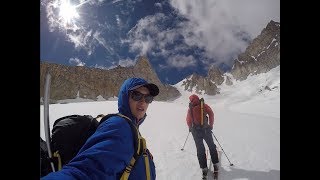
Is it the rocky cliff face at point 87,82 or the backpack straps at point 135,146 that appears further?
the rocky cliff face at point 87,82

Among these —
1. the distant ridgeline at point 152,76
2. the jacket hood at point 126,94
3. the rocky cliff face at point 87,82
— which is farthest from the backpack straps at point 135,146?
the rocky cliff face at point 87,82

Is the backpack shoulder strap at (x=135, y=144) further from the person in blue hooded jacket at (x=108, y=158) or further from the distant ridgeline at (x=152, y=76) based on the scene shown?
the distant ridgeline at (x=152, y=76)

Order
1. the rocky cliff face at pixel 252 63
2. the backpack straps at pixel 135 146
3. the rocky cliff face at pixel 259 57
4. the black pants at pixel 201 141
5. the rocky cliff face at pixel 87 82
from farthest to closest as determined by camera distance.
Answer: the rocky cliff face at pixel 259 57 → the rocky cliff face at pixel 252 63 → the rocky cliff face at pixel 87 82 → the black pants at pixel 201 141 → the backpack straps at pixel 135 146

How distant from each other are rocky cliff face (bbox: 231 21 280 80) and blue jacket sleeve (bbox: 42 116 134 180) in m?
72.9

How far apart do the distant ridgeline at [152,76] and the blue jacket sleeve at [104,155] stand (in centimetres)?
2848

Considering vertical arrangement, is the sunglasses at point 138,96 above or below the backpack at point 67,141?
above

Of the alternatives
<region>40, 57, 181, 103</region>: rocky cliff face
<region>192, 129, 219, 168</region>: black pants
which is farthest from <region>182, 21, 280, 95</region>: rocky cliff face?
<region>192, 129, 219, 168</region>: black pants

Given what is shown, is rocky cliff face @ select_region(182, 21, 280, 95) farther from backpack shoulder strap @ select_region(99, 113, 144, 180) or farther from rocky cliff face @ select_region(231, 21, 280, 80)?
backpack shoulder strap @ select_region(99, 113, 144, 180)

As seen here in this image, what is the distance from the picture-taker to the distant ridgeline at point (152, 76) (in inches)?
1614

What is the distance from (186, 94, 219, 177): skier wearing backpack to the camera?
11.7 feet

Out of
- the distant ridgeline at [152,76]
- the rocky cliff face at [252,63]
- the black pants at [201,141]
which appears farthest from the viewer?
the rocky cliff face at [252,63]
